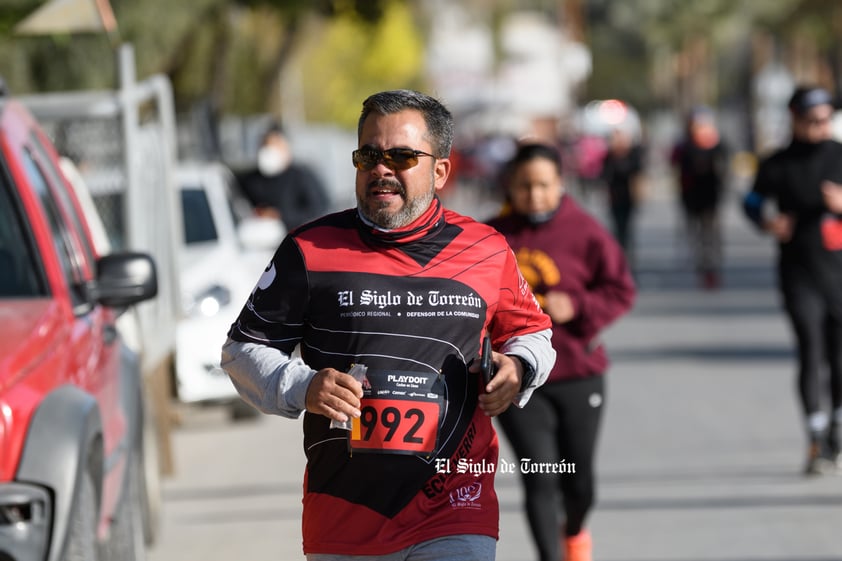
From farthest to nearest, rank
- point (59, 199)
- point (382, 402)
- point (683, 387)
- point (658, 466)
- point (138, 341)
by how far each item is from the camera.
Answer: point (683, 387), point (658, 466), point (138, 341), point (59, 199), point (382, 402)

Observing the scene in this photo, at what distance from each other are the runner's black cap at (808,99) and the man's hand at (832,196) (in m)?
0.46

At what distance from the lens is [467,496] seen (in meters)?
4.48

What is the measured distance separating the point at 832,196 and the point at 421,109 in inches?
239

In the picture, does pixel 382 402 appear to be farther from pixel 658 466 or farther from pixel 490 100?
pixel 490 100

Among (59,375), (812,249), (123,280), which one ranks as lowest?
(812,249)

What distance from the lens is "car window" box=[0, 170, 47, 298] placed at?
5.98 metres

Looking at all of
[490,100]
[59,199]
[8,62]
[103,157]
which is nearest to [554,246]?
[59,199]

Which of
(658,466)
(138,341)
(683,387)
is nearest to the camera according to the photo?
(138,341)

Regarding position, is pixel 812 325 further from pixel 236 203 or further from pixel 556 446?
pixel 236 203

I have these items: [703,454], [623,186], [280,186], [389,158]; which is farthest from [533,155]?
[623,186]

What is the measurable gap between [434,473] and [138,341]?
5155 mm

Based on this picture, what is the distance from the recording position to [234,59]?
1395 inches

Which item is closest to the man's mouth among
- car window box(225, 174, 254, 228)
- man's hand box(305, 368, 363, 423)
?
man's hand box(305, 368, 363, 423)

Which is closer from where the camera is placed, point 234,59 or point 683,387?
point 683,387
